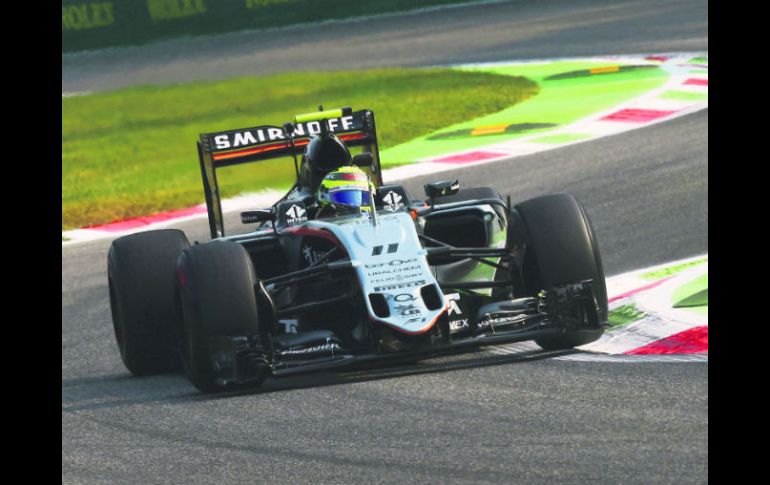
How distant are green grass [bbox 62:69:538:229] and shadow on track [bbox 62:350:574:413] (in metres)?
7.58

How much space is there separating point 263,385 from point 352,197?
4.83 feet

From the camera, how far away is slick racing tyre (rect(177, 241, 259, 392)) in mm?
8016

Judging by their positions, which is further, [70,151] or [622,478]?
[70,151]

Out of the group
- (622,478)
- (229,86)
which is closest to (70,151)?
(229,86)

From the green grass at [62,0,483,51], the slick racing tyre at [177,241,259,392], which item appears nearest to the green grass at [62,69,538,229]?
the green grass at [62,0,483,51]

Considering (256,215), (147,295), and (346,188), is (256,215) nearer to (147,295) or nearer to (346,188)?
(346,188)

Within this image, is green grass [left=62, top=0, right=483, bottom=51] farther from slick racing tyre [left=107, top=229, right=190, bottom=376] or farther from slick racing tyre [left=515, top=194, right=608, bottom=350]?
slick racing tyre [left=515, top=194, right=608, bottom=350]

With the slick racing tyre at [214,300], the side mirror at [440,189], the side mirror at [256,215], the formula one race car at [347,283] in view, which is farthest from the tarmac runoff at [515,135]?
the slick racing tyre at [214,300]

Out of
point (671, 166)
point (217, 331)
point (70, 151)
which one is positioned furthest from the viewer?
point (70, 151)

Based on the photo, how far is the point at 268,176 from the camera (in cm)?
1773

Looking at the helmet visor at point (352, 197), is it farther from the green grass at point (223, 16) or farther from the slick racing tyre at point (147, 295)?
the green grass at point (223, 16)

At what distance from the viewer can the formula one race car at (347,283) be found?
7957 millimetres
